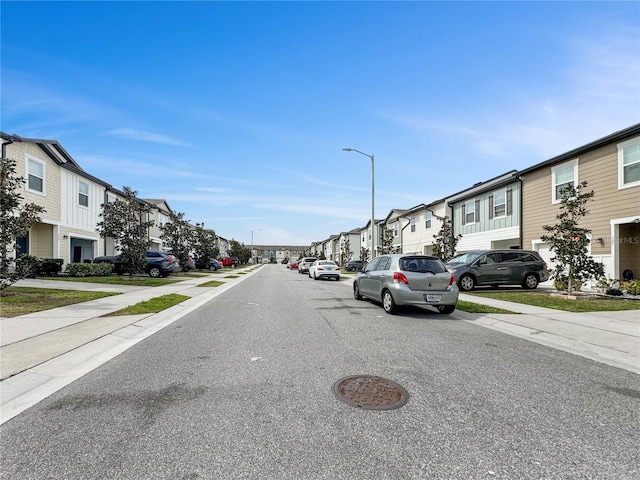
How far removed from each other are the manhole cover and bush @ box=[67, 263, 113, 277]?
2006 centimetres

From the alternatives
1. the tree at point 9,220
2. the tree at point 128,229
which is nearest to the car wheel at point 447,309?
the tree at point 9,220

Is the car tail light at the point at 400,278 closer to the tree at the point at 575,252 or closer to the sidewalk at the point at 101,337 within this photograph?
the sidewalk at the point at 101,337

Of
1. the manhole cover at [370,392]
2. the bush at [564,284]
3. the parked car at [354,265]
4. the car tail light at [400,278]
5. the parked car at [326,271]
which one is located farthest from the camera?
the parked car at [354,265]

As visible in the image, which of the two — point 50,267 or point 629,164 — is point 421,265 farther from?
point 50,267

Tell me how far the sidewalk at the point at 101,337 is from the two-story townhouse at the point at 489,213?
1341 centimetres

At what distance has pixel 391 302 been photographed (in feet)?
30.7

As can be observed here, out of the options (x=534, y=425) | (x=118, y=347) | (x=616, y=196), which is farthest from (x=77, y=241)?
(x=616, y=196)

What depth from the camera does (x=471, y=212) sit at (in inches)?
1045

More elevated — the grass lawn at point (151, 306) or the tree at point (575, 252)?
the tree at point (575, 252)

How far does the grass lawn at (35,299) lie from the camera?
28.6 ft

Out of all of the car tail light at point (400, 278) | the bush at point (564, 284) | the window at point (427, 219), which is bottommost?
the bush at point (564, 284)

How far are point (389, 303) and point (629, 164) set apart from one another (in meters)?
12.4

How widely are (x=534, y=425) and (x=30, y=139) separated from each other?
912 inches

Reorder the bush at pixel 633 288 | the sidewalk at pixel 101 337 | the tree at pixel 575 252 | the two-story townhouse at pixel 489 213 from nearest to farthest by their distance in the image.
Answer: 1. the sidewalk at pixel 101 337
2. the tree at pixel 575 252
3. the bush at pixel 633 288
4. the two-story townhouse at pixel 489 213
